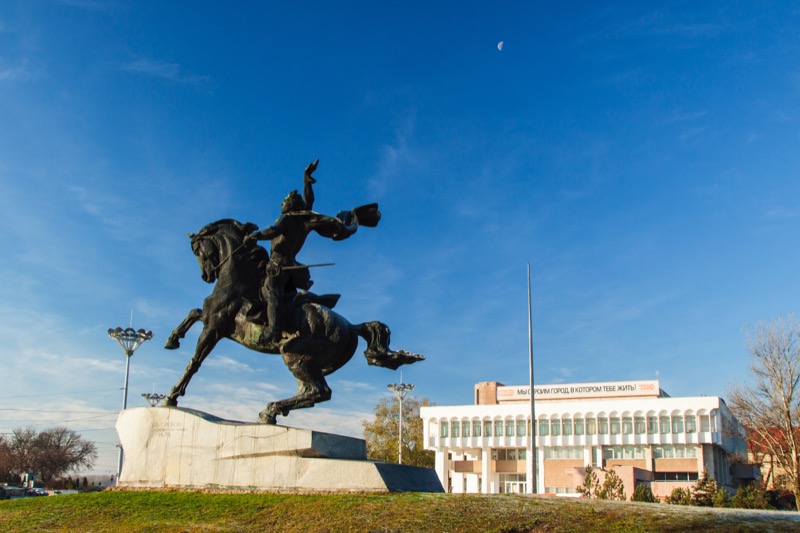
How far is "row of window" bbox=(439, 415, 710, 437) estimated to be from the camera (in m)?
64.8

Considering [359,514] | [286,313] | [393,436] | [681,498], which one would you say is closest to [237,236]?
[286,313]

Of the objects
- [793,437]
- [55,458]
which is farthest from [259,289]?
[55,458]

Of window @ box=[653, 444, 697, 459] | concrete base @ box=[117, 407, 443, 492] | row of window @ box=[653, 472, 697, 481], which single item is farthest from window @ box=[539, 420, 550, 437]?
concrete base @ box=[117, 407, 443, 492]

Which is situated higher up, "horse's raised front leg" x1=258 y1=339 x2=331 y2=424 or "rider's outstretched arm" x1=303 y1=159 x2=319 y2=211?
"rider's outstretched arm" x1=303 y1=159 x2=319 y2=211

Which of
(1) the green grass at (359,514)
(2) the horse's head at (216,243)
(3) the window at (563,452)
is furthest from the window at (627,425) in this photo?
(1) the green grass at (359,514)

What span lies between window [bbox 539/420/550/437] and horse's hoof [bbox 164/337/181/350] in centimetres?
6028

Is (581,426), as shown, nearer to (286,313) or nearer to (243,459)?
(286,313)

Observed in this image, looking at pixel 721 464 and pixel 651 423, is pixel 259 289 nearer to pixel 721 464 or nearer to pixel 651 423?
pixel 651 423

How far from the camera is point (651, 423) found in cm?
6612

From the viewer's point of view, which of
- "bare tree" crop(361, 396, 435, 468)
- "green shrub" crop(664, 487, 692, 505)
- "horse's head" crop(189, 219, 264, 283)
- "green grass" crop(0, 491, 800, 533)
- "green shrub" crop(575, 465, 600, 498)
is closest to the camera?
"green grass" crop(0, 491, 800, 533)

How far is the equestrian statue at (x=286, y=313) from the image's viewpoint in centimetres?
1380

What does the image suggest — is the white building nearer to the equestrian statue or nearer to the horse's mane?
the equestrian statue

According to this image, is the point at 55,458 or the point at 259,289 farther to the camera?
the point at 55,458

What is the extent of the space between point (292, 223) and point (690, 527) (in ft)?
28.5
